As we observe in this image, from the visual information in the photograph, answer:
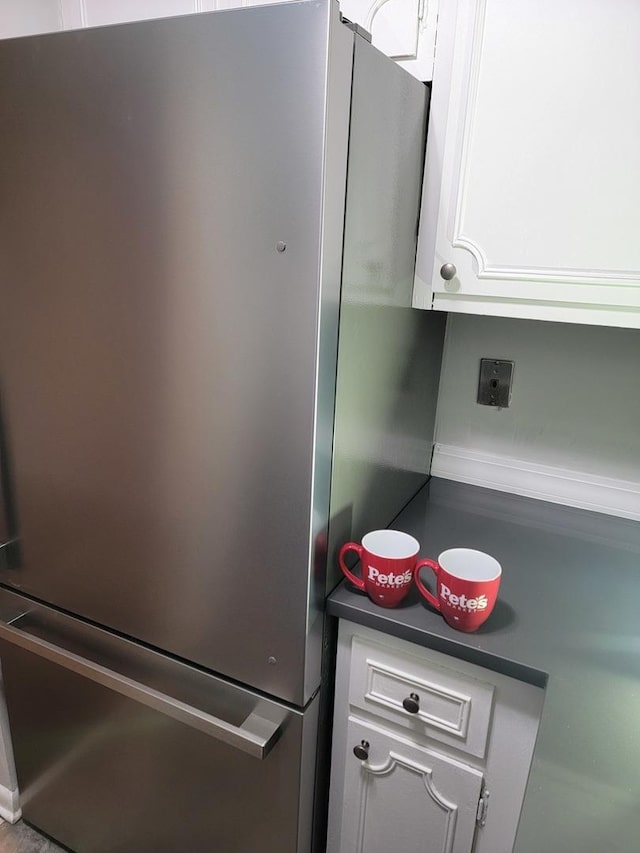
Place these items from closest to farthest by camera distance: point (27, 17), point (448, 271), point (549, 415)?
point (448, 271), point (27, 17), point (549, 415)

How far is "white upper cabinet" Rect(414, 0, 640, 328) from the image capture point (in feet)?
2.93

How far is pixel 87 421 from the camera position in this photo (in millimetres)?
954

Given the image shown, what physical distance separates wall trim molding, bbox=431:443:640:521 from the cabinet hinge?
0.63m

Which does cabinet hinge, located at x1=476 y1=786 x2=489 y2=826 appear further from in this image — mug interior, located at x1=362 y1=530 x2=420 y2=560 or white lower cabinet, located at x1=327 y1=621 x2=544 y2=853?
mug interior, located at x1=362 y1=530 x2=420 y2=560

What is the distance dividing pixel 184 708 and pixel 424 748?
1.28ft

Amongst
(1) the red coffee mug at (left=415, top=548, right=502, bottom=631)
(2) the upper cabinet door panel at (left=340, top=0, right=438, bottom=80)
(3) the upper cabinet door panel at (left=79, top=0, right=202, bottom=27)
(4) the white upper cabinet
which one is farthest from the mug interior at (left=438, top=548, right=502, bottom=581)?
(3) the upper cabinet door panel at (left=79, top=0, right=202, bottom=27)

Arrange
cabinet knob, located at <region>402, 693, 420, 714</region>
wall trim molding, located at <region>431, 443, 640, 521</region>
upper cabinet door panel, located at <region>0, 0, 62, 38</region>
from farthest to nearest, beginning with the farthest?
wall trim molding, located at <region>431, 443, 640, 521</region> < upper cabinet door panel, located at <region>0, 0, 62, 38</region> < cabinet knob, located at <region>402, 693, 420, 714</region>

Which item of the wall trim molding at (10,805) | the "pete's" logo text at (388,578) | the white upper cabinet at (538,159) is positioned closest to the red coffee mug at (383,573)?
the "pete's" logo text at (388,578)

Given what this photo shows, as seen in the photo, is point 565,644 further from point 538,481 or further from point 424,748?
point 538,481

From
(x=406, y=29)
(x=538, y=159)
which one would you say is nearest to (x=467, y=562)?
(x=538, y=159)

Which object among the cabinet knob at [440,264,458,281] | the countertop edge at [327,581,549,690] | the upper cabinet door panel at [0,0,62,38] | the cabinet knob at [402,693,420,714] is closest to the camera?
the countertop edge at [327,581,549,690]

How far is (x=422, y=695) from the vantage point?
954mm

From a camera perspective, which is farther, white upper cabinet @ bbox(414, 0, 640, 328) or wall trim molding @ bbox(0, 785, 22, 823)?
wall trim molding @ bbox(0, 785, 22, 823)

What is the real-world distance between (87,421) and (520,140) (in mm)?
814
